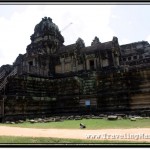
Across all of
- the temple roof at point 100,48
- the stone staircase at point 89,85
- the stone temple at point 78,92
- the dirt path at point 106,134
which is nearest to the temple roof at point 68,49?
the temple roof at point 100,48

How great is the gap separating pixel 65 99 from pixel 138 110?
1048 centimetres

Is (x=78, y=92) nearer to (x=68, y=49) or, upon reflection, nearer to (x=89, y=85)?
(x=89, y=85)

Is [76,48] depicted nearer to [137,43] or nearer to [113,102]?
[113,102]

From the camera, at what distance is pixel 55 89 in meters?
33.9

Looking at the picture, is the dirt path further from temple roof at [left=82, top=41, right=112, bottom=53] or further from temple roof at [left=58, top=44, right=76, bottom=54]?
temple roof at [left=58, top=44, right=76, bottom=54]

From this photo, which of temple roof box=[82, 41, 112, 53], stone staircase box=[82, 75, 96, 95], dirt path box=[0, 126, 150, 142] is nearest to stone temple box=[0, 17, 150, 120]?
stone staircase box=[82, 75, 96, 95]

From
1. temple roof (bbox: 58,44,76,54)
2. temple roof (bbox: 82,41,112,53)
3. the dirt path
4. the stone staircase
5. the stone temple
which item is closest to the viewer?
the dirt path

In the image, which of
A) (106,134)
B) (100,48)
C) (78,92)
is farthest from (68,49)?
(106,134)

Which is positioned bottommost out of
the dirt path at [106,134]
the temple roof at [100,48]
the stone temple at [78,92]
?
the dirt path at [106,134]

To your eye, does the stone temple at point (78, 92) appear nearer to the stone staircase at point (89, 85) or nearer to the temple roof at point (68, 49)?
the stone staircase at point (89, 85)

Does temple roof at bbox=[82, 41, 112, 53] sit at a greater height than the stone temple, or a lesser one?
greater

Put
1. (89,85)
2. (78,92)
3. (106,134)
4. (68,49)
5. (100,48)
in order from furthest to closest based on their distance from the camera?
(68,49)
(100,48)
(78,92)
(89,85)
(106,134)

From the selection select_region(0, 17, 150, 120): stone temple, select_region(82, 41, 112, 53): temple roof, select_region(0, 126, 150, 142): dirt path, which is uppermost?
select_region(82, 41, 112, 53): temple roof

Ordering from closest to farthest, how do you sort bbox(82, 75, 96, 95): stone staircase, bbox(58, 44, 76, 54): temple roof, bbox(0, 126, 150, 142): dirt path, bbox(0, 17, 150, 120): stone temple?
bbox(0, 126, 150, 142): dirt path
bbox(0, 17, 150, 120): stone temple
bbox(82, 75, 96, 95): stone staircase
bbox(58, 44, 76, 54): temple roof
